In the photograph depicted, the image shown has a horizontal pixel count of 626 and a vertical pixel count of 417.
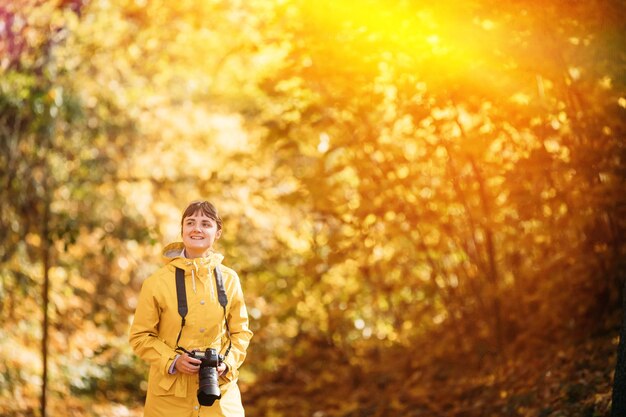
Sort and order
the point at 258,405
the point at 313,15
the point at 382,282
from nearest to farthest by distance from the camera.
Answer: the point at 313,15
the point at 382,282
the point at 258,405

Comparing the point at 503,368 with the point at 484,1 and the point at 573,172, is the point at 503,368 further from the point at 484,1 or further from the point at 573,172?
the point at 484,1

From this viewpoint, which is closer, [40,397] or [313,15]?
[313,15]

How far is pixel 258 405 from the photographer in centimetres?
1153

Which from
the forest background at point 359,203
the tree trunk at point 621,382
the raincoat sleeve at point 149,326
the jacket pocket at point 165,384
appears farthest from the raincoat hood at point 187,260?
the forest background at point 359,203

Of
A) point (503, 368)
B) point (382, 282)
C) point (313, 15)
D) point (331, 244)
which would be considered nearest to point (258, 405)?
point (382, 282)

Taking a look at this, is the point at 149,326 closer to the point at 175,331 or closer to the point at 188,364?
the point at 175,331

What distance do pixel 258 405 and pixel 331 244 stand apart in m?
3.23

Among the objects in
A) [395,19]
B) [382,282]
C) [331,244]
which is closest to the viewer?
[395,19]

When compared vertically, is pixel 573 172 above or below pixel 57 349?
above

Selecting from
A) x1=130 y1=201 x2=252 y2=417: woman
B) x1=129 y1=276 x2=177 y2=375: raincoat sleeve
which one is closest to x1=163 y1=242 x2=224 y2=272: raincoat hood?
x1=130 y1=201 x2=252 y2=417: woman

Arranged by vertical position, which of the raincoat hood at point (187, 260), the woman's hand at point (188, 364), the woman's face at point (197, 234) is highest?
the woman's face at point (197, 234)

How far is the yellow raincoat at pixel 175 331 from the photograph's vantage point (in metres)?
4.14

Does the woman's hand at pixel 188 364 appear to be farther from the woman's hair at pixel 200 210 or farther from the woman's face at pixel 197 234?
the woman's hair at pixel 200 210

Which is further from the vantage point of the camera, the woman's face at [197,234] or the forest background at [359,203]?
the forest background at [359,203]
